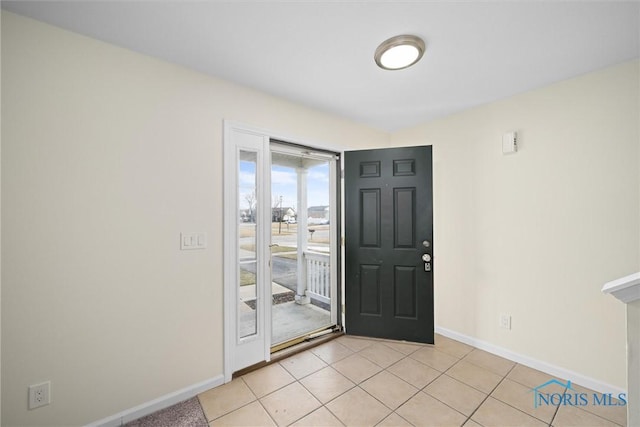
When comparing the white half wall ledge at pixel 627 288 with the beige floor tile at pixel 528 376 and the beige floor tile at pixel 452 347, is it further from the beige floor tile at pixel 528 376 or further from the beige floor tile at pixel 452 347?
the beige floor tile at pixel 452 347

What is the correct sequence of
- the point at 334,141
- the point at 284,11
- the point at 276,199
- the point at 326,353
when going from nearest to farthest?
the point at 284,11
the point at 326,353
the point at 334,141
the point at 276,199

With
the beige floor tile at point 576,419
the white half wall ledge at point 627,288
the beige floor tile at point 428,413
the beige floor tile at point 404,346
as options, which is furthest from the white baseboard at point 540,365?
the white half wall ledge at point 627,288

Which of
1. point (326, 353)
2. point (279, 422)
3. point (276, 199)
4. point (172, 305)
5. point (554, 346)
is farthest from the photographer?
point (276, 199)

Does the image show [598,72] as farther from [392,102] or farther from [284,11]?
[284,11]

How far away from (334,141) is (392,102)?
710mm

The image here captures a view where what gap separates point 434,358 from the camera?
7.64 feet

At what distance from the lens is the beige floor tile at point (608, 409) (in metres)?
1.62

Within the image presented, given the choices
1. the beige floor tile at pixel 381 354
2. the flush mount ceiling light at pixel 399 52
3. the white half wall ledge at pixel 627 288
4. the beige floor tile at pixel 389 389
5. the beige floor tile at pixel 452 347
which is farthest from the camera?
the beige floor tile at pixel 452 347

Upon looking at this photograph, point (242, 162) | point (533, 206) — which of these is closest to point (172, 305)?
point (242, 162)

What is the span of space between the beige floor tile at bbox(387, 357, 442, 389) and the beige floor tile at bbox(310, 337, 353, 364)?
0.45m

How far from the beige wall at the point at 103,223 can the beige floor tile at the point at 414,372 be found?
1.48 metres

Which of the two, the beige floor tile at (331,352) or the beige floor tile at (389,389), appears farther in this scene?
the beige floor tile at (331,352)

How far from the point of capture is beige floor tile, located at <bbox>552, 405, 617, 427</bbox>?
158 cm

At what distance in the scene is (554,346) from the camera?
6.86 ft
